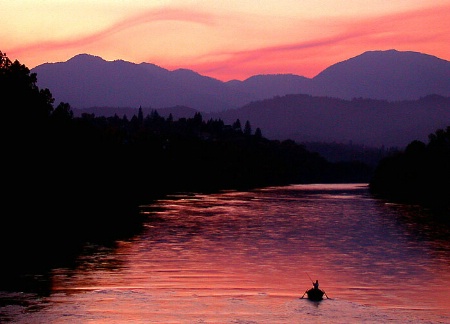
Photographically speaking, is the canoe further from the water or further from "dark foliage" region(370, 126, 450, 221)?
"dark foliage" region(370, 126, 450, 221)

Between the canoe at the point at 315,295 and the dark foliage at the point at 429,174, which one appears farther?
the dark foliage at the point at 429,174

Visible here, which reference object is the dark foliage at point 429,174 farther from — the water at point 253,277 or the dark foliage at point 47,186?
the water at point 253,277

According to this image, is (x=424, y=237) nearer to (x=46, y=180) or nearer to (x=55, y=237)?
(x=55, y=237)

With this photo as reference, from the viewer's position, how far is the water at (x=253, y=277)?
43.4m

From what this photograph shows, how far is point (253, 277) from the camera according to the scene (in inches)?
2172

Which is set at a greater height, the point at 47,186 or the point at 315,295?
the point at 47,186

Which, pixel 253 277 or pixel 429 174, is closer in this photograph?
pixel 253 277

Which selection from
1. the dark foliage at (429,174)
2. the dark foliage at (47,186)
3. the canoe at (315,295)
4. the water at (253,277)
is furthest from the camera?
the dark foliage at (429,174)

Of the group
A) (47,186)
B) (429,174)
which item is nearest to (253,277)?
(47,186)

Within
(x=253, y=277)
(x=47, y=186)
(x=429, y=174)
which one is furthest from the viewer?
(x=429, y=174)

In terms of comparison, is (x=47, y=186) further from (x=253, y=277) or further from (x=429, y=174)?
(x=429, y=174)

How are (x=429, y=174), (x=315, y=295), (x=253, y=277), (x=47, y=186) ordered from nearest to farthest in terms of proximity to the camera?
(x=315, y=295) → (x=253, y=277) → (x=47, y=186) → (x=429, y=174)

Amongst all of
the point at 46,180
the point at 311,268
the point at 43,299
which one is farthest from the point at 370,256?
the point at 46,180

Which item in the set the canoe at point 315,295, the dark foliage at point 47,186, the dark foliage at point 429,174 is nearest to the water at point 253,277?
the canoe at point 315,295
